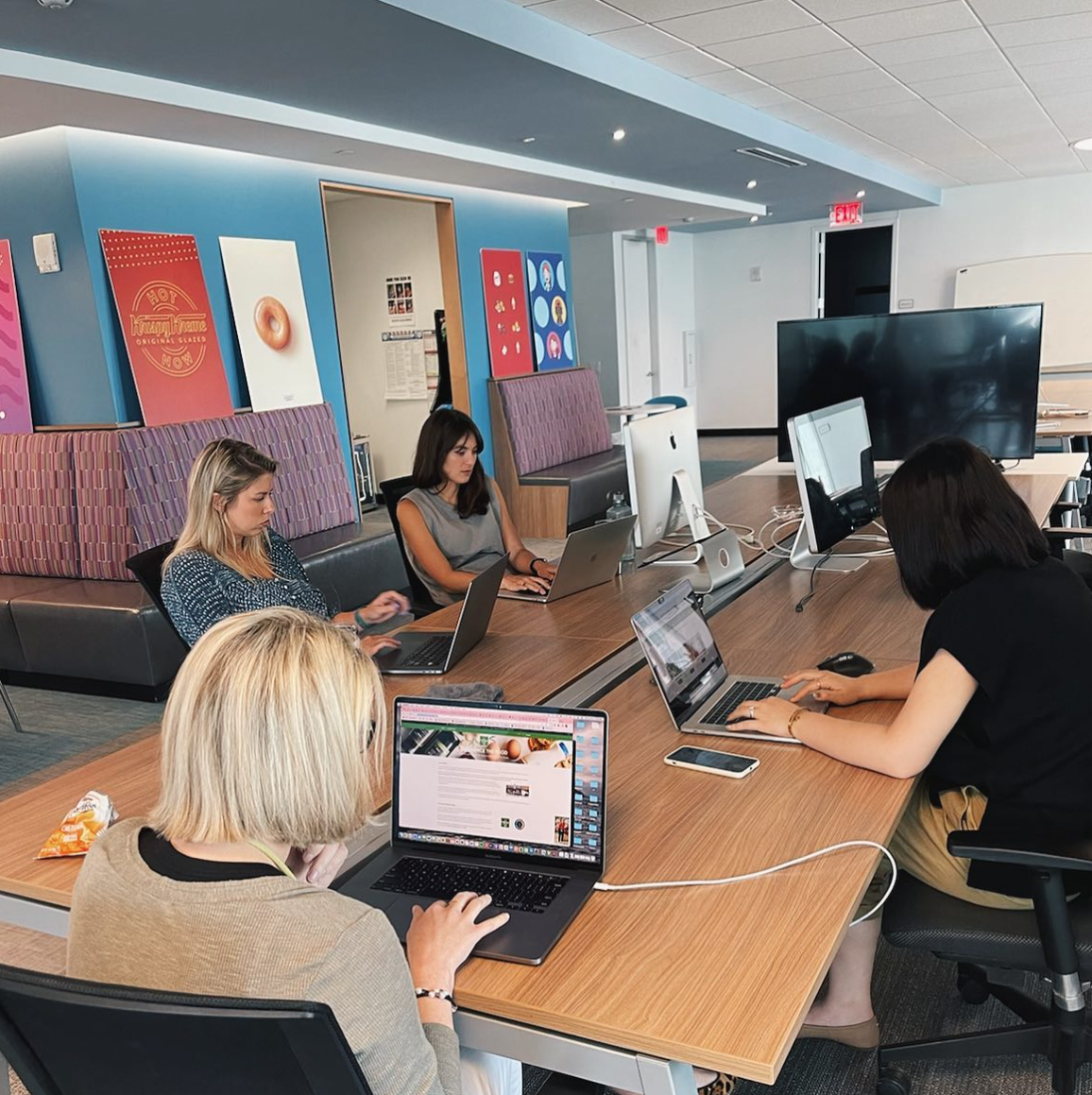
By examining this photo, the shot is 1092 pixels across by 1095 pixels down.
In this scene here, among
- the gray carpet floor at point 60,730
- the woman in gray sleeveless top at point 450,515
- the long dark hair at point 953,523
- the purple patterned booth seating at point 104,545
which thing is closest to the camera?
the long dark hair at point 953,523

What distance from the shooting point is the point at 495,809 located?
152 cm

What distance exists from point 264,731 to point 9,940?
217 centimetres

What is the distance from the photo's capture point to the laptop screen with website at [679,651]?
193 centimetres

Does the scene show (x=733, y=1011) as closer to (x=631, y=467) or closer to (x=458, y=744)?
(x=458, y=744)

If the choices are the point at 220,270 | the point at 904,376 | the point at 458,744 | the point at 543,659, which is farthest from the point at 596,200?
the point at 458,744

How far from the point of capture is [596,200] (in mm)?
8320

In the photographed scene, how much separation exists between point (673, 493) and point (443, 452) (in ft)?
2.61

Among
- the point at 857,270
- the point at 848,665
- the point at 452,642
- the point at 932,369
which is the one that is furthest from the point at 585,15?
the point at 857,270

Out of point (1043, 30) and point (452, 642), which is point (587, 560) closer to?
point (452, 642)

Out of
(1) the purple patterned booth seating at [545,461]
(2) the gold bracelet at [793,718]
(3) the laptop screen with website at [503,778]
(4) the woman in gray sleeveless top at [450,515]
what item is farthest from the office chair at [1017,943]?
(1) the purple patterned booth seating at [545,461]

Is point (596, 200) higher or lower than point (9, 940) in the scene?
higher

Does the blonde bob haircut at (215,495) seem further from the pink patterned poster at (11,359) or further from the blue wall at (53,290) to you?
the pink patterned poster at (11,359)

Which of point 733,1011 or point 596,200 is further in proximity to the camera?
point 596,200

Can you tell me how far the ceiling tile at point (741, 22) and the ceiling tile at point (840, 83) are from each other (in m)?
1.12
